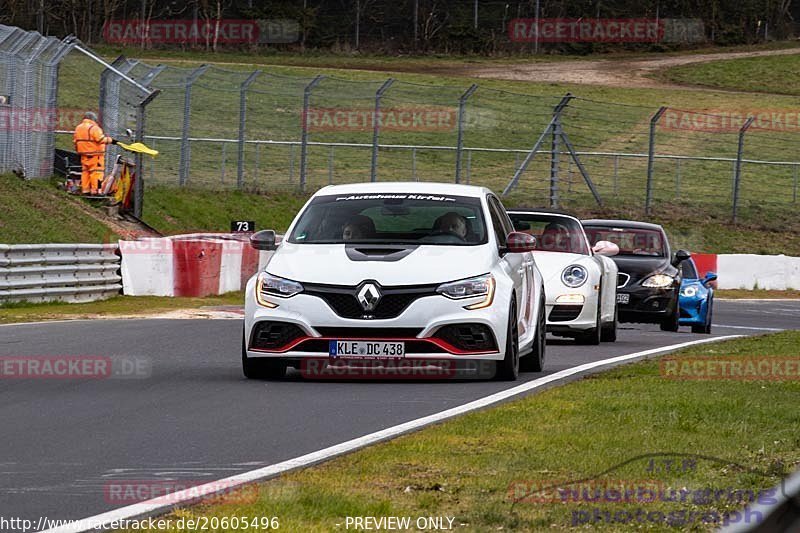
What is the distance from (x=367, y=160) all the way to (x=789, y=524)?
41.5m

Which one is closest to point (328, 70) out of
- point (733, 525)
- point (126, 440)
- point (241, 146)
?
point (241, 146)

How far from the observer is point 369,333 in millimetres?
11352

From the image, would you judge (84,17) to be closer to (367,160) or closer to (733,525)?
(367,160)

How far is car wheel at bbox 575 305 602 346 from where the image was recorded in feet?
54.5

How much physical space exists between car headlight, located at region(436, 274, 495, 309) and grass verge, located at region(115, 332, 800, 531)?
122 cm

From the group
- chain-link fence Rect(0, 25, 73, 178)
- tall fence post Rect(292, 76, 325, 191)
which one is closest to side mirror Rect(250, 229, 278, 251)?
chain-link fence Rect(0, 25, 73, 178)

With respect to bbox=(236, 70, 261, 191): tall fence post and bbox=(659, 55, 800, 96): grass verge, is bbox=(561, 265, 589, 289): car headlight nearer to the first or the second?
bbox=(236, 70, 261, 191): tall fence post

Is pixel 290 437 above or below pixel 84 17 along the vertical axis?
below

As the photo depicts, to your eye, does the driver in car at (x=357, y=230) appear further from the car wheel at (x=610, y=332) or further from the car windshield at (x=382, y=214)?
the car wheel at (x=610, y=332)

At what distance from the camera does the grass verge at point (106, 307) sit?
19.7m

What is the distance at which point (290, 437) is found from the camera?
855 cm

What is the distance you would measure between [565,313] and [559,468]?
364 inches

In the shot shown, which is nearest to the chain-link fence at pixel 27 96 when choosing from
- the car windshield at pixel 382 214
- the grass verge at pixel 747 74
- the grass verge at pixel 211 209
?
the grass verge at pixel 211 209

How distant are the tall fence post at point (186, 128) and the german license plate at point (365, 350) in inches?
770
